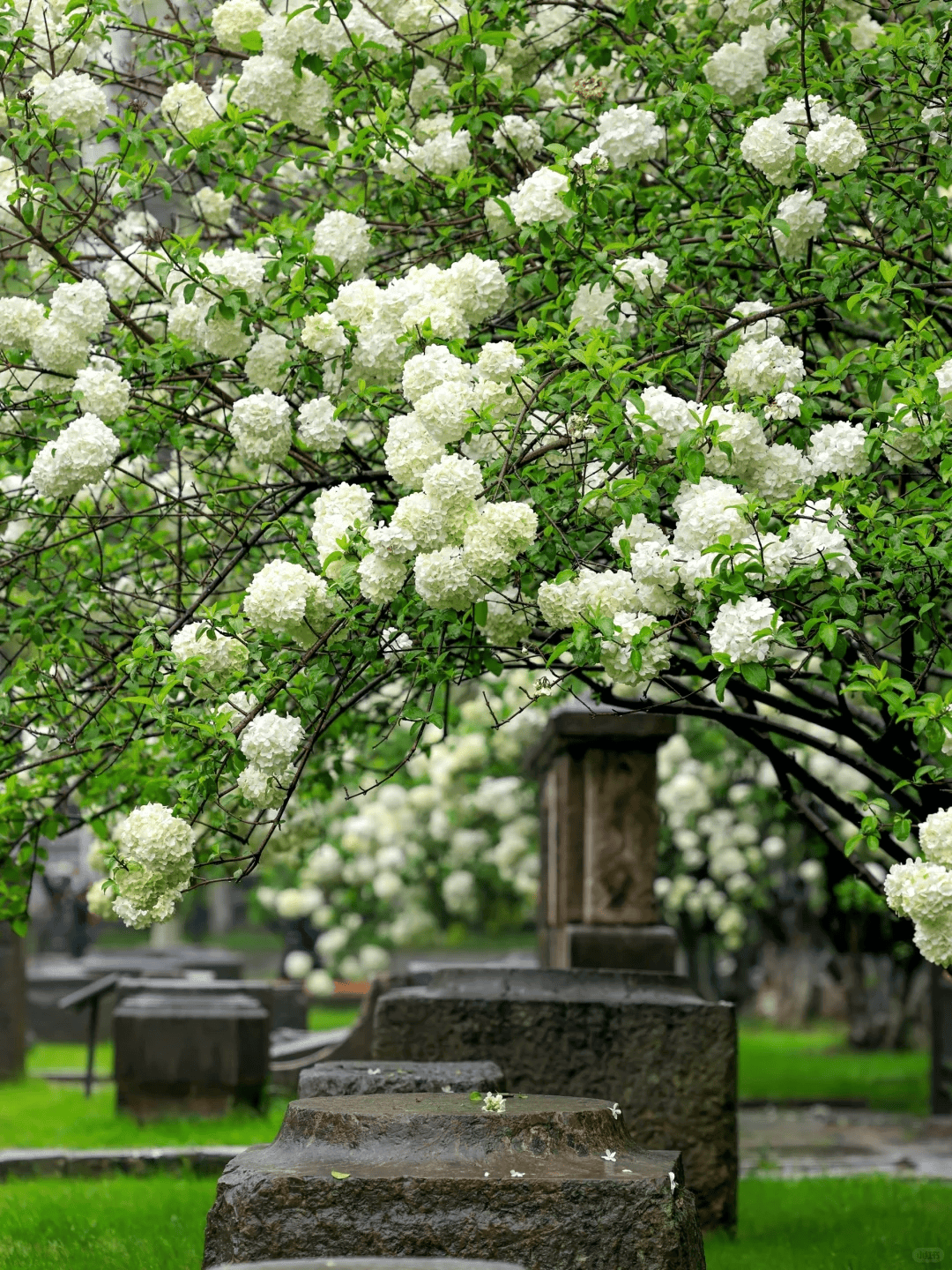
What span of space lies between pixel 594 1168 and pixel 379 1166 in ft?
1.55

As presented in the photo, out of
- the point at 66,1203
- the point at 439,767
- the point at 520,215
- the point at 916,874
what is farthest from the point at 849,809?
the point at 439,767

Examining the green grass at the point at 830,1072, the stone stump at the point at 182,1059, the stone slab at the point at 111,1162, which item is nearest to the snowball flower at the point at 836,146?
the stone slab at the point at 111,1162

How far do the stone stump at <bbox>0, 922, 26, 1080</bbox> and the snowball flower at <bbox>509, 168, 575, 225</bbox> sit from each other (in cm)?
901

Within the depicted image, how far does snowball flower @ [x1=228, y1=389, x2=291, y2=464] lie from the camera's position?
4637mm

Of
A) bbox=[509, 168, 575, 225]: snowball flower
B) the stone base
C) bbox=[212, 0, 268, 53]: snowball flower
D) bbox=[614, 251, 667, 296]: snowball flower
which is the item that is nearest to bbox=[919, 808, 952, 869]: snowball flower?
bbox=[614, 251, 667, 296]: snowball flower

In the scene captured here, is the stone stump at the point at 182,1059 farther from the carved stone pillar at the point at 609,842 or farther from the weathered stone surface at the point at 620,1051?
the weathered stone surface at the point at 620,1051

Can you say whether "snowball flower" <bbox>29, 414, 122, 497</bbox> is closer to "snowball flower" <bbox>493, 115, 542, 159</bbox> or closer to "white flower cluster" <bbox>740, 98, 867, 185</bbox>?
"snowball flower" <bbox>493, 115, 542, 159</bbox>

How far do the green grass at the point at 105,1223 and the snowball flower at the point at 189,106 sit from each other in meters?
3.71

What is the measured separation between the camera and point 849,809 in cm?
509

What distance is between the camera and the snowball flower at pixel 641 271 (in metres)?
4.69

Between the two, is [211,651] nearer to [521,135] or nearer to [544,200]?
[544,200]

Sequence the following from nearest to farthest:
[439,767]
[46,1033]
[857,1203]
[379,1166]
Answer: [379,1166], [857,1203], [439,767], [46,1033]

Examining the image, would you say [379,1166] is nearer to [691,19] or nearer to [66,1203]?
[66,1203]

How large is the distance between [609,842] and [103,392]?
3.80 meters
